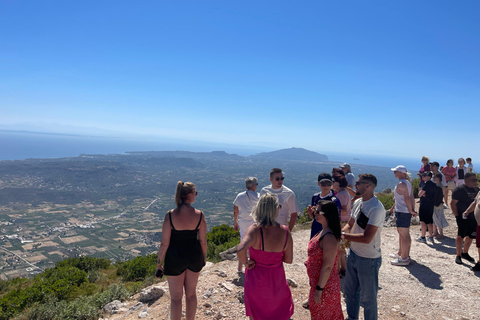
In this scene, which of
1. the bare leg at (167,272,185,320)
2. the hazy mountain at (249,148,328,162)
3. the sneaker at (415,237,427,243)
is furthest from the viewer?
the hazy mountain at (249,148,328,162)

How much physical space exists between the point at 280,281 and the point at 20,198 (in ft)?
307

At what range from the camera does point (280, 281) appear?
2.75 meters

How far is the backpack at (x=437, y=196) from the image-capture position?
6.74m

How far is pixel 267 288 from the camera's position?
106 inches

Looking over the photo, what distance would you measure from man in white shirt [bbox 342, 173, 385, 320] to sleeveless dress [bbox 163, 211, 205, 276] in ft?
6.34

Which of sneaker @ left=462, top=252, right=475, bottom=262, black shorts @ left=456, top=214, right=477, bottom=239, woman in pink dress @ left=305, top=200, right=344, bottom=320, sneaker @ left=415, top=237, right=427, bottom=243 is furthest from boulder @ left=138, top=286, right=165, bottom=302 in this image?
sneaker @ left=415, top=237, right=427, bottom=243

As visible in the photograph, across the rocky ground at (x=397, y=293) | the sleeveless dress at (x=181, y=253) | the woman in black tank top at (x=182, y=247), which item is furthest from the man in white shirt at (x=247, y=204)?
the sleeveless dress at (x=181, y=253)

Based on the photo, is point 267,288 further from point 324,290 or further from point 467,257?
point 467,257

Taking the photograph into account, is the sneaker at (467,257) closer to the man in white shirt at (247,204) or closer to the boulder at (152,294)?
the man in white shirt at (247,204)

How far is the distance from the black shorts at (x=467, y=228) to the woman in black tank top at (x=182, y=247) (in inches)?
247

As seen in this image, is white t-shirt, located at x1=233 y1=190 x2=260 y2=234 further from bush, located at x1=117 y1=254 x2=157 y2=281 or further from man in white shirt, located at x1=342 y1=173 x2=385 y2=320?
bush, located at x1=117 y1=254 x2=157 y2=281

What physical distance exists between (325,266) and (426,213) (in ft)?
20.3

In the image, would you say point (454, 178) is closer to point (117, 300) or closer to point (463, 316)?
point (463, 316)

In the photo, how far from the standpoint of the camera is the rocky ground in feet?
13.6
